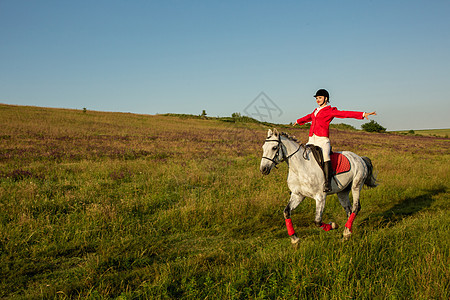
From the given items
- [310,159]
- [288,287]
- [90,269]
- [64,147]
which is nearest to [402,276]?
[288,287]

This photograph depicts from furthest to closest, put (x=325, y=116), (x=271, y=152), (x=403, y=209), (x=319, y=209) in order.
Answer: (x=403, y=209)
(x=325, y=116)
(x=319, y=209)
(x=271, y=152)

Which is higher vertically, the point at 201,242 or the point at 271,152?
the point at 271,152

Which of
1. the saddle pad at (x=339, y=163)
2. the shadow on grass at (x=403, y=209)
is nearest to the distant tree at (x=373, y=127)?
the shadow on grass at (x=403, y=209)

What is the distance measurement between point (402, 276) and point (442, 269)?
1.82ft

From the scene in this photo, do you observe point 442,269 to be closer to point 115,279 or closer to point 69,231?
point 115,279

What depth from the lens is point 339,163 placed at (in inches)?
220

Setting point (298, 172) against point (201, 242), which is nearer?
point (298, 172)

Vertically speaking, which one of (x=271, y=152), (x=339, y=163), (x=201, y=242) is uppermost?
(x=271, y=152)

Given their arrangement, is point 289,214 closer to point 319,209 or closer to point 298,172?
point 319,209

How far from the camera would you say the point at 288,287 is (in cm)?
345

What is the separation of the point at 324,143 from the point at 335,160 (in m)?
0.54

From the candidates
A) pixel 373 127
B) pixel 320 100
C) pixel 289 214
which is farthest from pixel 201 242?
pixel 373 127

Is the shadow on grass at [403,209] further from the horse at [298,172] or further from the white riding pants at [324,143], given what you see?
the white riding pants at [324,143]

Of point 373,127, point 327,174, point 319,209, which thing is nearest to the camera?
point 319,209
